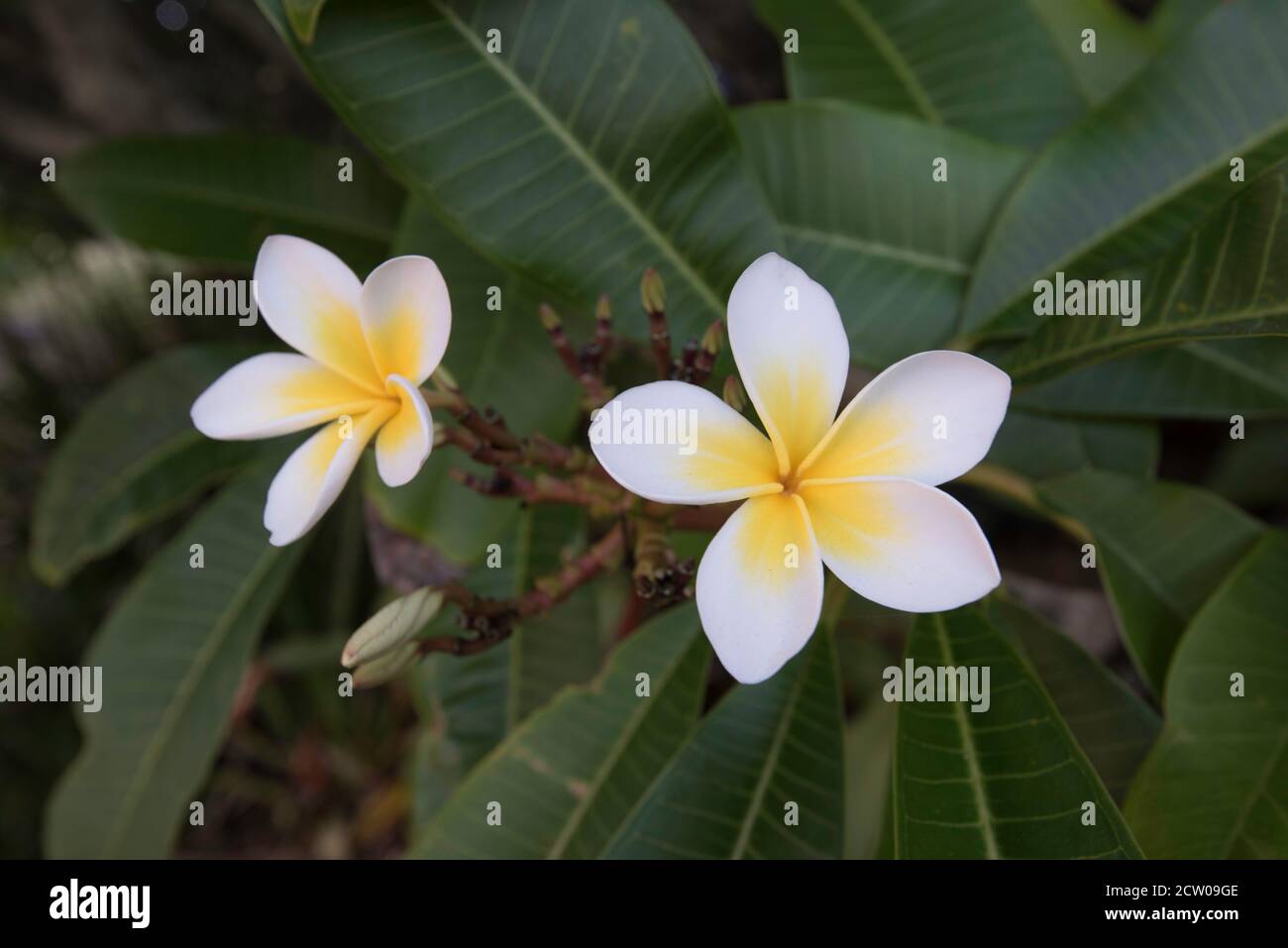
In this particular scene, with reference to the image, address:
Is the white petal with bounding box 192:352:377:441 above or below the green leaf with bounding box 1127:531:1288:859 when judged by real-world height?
above

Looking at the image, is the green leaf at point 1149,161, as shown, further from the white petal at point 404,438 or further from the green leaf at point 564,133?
the white petal at point 404,438

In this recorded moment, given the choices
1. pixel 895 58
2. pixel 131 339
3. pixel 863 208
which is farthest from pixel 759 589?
pixel 131 339

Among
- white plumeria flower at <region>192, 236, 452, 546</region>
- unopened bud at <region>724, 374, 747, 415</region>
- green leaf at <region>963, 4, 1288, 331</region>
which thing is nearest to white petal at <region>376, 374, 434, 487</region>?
white plumeria flower at <region>192, 236, 452, 546</region>

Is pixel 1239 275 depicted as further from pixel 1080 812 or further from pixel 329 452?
pixel 329 452

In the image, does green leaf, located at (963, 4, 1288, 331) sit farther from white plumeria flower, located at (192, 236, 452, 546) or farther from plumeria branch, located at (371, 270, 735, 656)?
white plumeria flower, located at (192, 236, 452, 546)

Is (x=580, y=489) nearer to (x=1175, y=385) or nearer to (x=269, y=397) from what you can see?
(x=269, y=397)

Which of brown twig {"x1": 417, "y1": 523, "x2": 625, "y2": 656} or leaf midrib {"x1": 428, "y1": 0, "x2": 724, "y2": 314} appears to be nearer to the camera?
brown twig {"x1": 417, "y1": 523, "x2": 625, "y2": 656}
